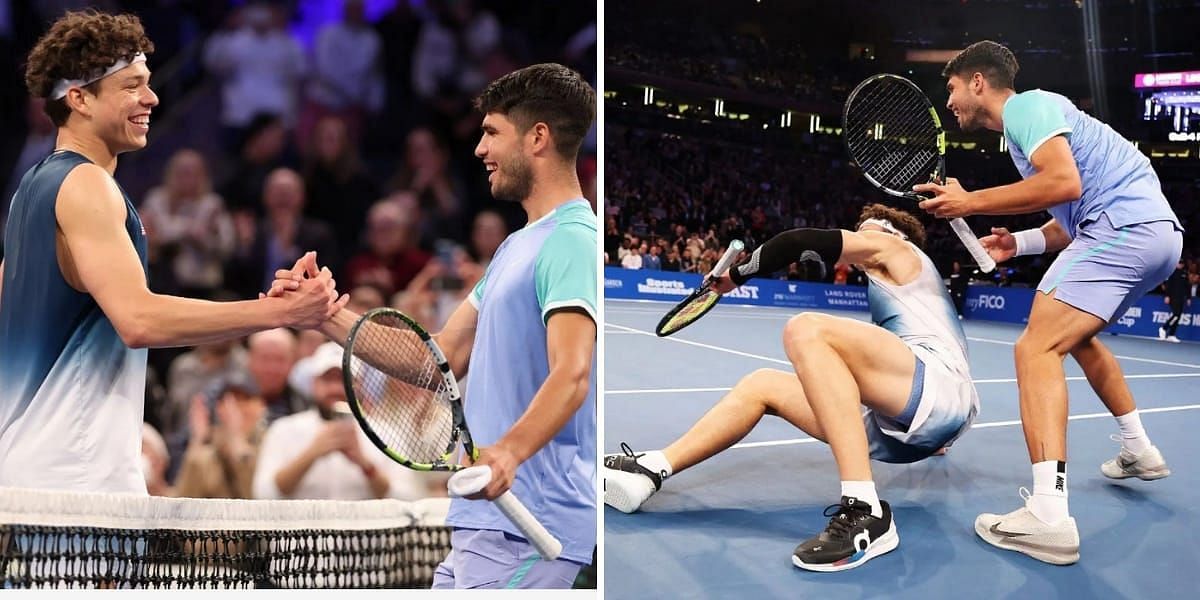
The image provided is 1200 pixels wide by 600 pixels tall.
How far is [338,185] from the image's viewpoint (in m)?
2.76

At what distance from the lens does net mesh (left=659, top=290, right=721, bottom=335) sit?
2.58 metres

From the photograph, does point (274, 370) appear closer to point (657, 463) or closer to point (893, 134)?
point (657, 463)

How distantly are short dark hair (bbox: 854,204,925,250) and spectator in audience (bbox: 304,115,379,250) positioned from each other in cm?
160

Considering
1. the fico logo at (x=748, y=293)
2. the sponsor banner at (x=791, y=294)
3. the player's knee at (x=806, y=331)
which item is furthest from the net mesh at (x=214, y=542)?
the fico logo at (x=748, y=293)

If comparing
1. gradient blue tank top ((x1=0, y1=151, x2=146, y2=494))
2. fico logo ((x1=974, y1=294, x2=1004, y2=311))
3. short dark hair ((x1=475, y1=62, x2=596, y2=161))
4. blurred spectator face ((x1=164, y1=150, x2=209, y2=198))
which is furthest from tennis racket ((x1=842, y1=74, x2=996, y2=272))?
fico logo ((x1=974, y1=294, x2=1004, y2=311))

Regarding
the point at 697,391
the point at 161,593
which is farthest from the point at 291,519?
the point at 697,391

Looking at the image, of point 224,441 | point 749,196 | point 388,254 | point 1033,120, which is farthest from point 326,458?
point 749,196

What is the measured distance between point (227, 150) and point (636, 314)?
256 inches

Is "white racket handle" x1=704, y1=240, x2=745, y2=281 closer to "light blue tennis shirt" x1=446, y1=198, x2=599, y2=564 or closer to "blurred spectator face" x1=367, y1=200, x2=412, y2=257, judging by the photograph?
"light blue tennis shirt" x1=446, y1=198, x2=599, y2=564

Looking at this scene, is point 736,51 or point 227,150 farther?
point 736,51

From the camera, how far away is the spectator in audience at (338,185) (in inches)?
108

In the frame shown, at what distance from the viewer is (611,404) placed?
393 cm

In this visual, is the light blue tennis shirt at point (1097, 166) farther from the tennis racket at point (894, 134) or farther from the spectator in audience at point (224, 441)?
the spectator in audience at point (224, 441)

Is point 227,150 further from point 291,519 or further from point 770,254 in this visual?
point 770,254
